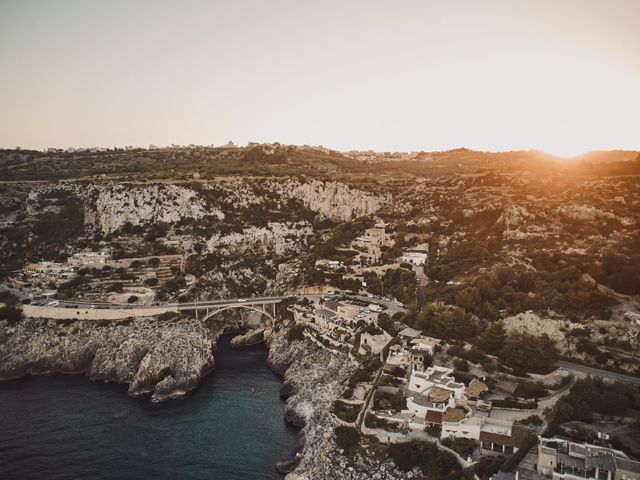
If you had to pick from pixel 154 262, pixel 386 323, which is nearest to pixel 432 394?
pixel 386 323

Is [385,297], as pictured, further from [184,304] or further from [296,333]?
[184,304]

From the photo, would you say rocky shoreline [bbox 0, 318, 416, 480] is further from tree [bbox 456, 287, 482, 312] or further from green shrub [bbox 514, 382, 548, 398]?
green shrub [bbox 514, 382, 548, 398]

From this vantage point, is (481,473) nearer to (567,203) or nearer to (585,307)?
(585,307)

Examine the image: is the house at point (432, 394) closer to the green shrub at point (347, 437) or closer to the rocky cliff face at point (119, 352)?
the green shrub at point (347, 437)

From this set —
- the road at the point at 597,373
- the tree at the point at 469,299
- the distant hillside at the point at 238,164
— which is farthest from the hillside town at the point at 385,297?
the distant hillside at the point at 238,164

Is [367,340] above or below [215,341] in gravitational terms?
above

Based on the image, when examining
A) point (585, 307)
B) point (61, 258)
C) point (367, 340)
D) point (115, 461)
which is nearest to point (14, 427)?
point (115, 461)

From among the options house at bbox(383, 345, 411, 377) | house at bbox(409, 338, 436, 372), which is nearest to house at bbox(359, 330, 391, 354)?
house at bbox(383, 345, 411, 377)
